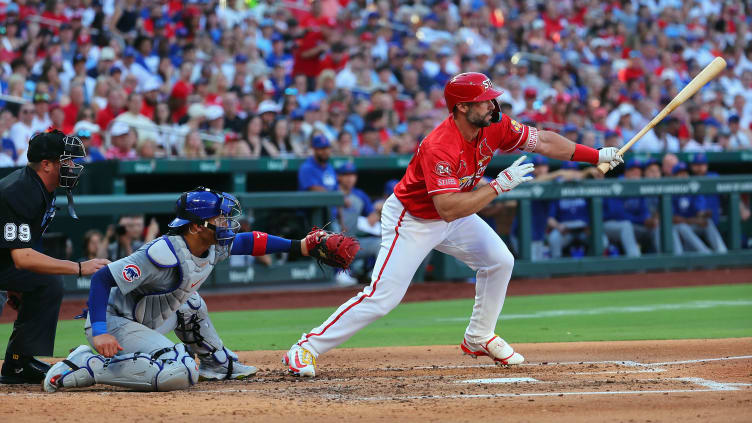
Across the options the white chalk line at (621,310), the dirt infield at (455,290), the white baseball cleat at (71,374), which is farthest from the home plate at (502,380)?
the dirt infield at (455,290)

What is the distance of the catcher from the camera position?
16.4ft

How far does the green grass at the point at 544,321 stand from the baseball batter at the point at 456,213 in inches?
56.5

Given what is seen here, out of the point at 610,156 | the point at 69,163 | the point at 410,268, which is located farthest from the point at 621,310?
the point at 69,163

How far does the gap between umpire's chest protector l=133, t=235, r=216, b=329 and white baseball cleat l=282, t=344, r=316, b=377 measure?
71 centimetres

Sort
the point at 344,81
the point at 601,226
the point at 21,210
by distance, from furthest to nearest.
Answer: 1. the point at 344,81
2. the point at 601,226
3. the point at 21,210

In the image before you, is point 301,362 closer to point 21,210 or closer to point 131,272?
point 131,272

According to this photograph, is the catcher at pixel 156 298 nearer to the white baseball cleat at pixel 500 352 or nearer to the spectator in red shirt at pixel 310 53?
the white baseball cleat at pixel 500 352

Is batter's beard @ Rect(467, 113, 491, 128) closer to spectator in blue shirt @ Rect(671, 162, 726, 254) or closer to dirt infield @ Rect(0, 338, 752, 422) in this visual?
dirt infield @ Rect(0, 338, 752, 422)

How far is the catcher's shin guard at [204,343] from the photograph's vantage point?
218 inches

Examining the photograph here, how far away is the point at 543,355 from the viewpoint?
650cm

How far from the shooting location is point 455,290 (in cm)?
1155

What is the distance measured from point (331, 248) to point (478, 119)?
1.13 metres

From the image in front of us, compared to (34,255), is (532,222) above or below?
below

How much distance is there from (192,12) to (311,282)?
5.40m
